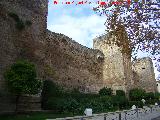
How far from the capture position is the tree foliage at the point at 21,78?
1220 cm

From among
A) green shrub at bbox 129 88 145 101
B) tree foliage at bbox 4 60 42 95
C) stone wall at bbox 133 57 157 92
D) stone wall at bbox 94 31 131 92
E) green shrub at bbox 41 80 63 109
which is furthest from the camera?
stone wall at bbox 133 57 157 92

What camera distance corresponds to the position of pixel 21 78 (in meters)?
12.3

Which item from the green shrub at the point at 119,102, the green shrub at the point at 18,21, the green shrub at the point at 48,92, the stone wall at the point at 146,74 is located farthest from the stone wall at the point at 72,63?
the stone wall at the point at 146,74

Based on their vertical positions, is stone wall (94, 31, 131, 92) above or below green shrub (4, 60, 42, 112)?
above

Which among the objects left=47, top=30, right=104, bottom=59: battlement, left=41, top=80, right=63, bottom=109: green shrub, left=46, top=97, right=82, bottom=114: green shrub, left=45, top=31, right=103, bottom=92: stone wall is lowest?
left=46, top=97, right=82, bottom=114: green shrub

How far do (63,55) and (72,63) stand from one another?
1.38 metres

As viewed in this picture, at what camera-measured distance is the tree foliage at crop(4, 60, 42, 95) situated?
40.0 ft

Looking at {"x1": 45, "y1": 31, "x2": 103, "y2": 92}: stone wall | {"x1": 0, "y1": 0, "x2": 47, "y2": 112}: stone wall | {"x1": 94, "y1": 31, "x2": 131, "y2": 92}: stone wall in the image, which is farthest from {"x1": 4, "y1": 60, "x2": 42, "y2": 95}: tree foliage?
{"x1": 94, "y1": 31, "x2": 131, "y2": 92}: stone wall

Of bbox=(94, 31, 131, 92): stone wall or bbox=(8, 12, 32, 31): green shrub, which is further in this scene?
bbox=(94, 31, 131, 92): stone wall

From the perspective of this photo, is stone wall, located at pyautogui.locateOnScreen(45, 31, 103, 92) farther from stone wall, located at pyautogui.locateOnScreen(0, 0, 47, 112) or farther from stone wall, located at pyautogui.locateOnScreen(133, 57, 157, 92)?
stone wall, located at pyautogui.locateOnScreen(133, 57, 157, 92)

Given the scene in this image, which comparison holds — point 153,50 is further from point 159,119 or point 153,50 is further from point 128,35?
point 159,119

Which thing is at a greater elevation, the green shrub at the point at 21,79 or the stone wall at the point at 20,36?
the stone wall at the point at 20,36

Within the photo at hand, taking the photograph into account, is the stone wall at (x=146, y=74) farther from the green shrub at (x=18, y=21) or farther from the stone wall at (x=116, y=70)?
the green shrub at (x=18, y=21)

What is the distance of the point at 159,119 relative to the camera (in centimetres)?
1384
